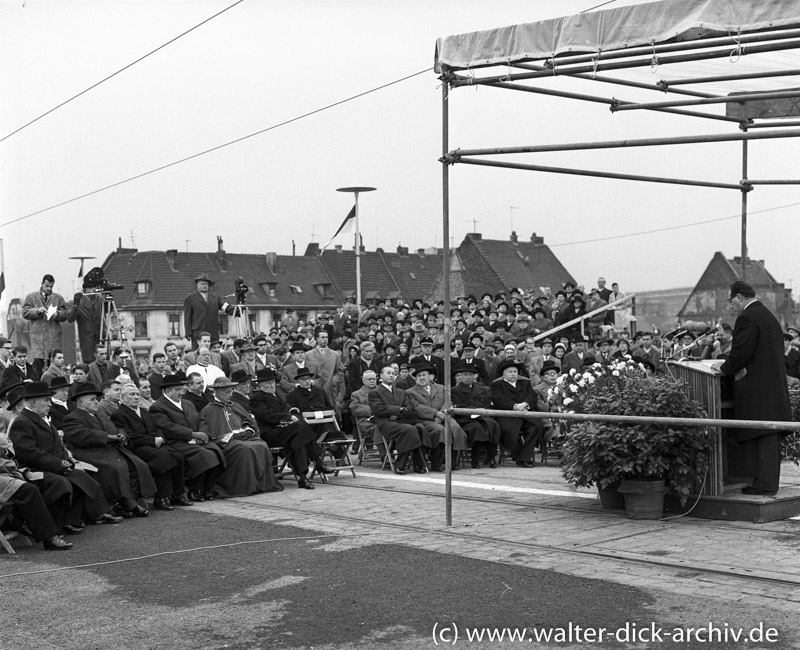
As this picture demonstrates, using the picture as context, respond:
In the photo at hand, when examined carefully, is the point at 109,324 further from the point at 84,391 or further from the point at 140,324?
the point at 140,324

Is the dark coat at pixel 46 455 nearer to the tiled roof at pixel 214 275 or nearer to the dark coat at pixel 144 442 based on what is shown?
the dark coat at pixel 144 442

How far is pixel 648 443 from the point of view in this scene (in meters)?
9.89

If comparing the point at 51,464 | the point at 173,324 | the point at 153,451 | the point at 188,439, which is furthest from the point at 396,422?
the point at 173,324

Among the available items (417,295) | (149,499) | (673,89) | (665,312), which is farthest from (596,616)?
(417,295)

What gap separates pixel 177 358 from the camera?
1761cm

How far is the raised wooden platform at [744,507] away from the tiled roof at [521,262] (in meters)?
60.3

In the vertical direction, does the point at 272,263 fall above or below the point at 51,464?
above

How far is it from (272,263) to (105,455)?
233 feet

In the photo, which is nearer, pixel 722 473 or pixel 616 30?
pixel 616 30

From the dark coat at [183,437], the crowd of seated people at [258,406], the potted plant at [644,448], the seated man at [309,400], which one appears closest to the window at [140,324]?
the crowd of seated people at [258,406]

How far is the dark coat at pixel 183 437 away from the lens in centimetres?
1271

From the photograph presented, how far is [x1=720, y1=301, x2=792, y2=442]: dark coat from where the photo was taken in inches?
390

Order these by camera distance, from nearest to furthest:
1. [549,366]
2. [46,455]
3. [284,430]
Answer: [46,455]
[284,430]
[549,366]

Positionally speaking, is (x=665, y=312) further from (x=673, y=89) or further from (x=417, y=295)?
(x=417, y=295)
